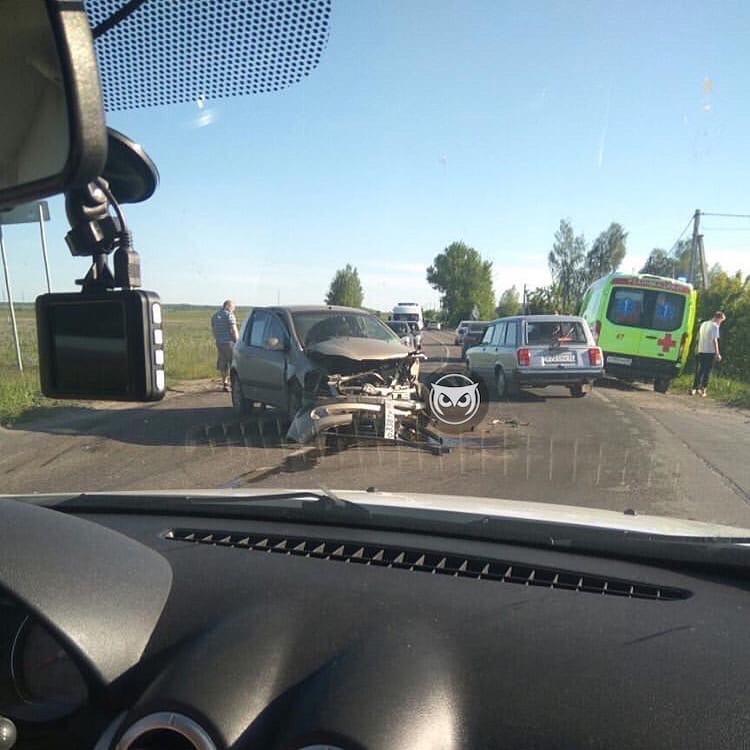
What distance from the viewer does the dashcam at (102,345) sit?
194cm

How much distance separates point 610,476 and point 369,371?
316cm

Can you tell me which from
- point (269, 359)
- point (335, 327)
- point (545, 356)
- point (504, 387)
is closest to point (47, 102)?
point (335, 327)

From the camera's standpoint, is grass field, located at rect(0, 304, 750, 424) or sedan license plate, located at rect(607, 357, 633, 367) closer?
grass field, located at rect(0, 304, 750, 424)

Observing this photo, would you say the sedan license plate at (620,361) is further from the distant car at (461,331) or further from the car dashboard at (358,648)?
the car dashboard at (358,648)

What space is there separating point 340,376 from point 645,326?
12.9 metres

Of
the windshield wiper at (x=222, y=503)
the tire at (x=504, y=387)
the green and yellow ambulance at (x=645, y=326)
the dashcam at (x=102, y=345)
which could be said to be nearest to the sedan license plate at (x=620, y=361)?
the green and yellow ambulance at (x=645, y=326)

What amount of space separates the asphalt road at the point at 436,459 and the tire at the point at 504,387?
2.50m

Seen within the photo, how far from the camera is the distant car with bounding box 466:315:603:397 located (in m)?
14.3

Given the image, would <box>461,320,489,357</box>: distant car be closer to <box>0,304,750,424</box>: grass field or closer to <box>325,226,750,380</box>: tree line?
<box>325,226,750,380</box>: tree line

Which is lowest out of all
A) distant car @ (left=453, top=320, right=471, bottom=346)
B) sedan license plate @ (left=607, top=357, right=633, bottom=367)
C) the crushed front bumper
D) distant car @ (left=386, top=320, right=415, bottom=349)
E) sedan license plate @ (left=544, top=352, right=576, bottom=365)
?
distant car @ (left=453, top=320, right=471, bottom=346)

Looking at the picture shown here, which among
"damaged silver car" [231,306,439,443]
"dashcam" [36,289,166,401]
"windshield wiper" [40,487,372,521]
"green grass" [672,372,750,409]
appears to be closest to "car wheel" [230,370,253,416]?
"damaged silver car" [231,306,439,443]

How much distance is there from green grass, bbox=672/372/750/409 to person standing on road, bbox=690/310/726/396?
0.34m

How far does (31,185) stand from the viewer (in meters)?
1.59

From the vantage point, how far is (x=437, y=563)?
2.49 meters
